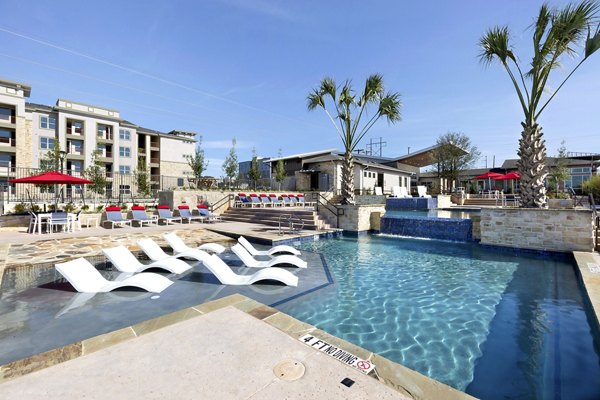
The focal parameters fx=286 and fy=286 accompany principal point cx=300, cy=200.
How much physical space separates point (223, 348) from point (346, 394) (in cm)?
129

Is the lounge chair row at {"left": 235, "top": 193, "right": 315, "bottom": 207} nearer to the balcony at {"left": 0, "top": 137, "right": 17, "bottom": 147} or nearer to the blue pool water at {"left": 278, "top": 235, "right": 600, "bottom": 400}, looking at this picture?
the blue pool water at {"left": 278, "top": 235, "right": 600, "bottom": 400}

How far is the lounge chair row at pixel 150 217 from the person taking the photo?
1330 cm

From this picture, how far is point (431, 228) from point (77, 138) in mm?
43369

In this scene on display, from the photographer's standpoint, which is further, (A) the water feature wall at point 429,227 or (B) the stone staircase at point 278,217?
(B) the stone staircase at point 278,217

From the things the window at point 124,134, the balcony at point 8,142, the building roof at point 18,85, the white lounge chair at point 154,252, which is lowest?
the white lounge chair at point 154,252

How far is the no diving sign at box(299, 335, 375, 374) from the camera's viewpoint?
8.39ft

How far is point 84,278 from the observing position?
5453 millimetres

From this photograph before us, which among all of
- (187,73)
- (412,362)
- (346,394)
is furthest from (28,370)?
(187,73)

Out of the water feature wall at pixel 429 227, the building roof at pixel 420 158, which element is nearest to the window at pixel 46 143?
the water feature wall at pixel 429 227

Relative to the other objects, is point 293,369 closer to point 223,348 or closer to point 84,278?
point 223,348

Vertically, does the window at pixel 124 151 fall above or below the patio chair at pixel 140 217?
above

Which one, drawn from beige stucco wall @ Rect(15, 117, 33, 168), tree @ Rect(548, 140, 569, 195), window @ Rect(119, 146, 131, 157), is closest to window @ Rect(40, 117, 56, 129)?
beige stucco wall @ Rect(15, 117, 33, 168)

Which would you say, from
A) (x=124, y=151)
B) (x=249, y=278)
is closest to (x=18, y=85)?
(x=124, y=151)

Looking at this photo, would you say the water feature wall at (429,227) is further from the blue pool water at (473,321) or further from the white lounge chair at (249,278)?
the white lounge chair at (249,278)
